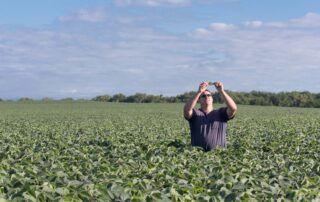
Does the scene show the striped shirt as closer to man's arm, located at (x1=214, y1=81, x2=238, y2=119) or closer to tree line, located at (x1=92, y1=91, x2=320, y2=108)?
man's arm, located at (x1=214, y1=81, x2=238, y2=119)

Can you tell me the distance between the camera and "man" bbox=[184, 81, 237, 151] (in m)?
10.4

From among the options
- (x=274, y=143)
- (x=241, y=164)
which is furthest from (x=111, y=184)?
(x=274, y=143)

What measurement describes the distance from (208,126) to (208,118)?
0.14 m

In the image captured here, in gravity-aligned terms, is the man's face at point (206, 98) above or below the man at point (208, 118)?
above

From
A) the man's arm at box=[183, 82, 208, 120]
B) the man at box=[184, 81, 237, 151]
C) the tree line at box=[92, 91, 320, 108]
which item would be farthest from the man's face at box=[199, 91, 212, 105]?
the tree line at box=[92, 91, 320, 108]

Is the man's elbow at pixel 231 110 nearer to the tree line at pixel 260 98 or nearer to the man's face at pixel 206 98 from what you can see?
the man's face at pixel 206 98

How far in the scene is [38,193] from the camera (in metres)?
5.20

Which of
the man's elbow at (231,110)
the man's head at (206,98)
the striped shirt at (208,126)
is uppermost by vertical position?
the man's head at (206,98)

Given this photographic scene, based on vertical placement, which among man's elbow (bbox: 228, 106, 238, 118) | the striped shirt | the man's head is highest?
the man's head

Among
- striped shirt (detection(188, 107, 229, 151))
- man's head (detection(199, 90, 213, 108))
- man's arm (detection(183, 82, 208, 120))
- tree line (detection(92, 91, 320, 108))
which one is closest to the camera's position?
man's arm (detection(183, 82, 208, 120))

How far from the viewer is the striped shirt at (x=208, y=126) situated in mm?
10555

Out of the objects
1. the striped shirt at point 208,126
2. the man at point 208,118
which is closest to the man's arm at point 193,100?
the man at point 208,118

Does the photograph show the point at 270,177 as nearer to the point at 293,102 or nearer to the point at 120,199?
the point at 120,199

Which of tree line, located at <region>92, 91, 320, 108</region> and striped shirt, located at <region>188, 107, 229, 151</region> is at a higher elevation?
tree line, located at <region>92, 91, 320, 108</region>
